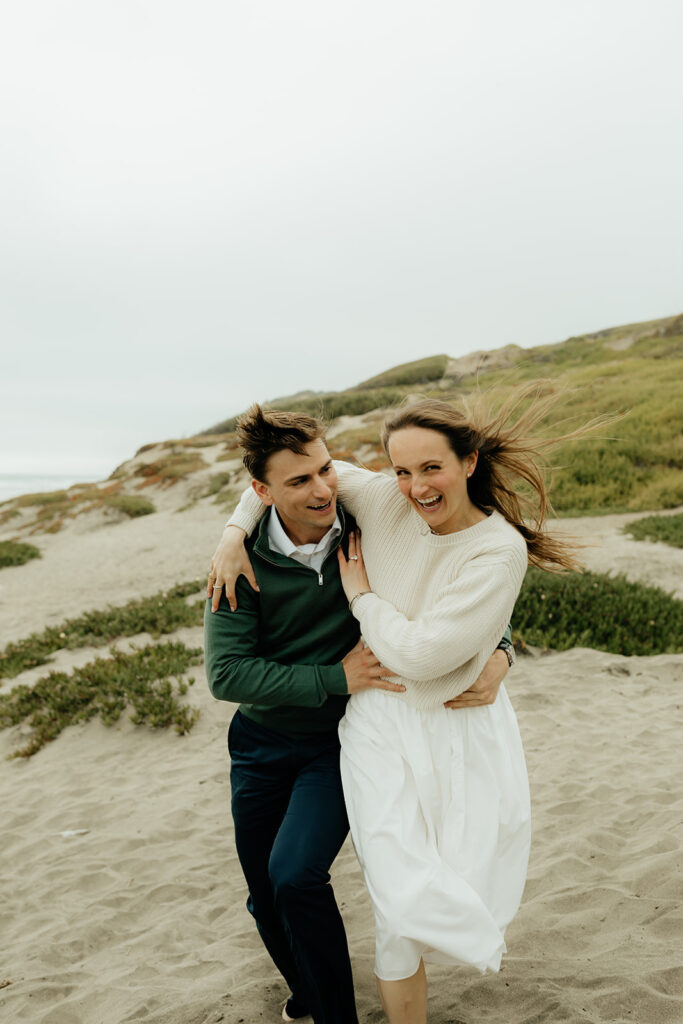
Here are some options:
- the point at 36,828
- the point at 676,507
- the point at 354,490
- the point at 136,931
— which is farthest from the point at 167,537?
the point at 354,490

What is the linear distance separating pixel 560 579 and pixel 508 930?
650cm

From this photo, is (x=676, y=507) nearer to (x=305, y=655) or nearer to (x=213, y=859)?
(x=213, y=859)

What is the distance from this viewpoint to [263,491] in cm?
305

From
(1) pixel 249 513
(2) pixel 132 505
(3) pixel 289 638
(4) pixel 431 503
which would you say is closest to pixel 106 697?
(1) pixel 249 513

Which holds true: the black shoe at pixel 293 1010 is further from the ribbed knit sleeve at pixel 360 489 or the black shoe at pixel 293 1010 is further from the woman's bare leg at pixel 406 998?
the ribbed knit sleeve at pixel 360 489

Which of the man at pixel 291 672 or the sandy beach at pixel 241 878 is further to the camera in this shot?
the sandy beach at pixel 241 878

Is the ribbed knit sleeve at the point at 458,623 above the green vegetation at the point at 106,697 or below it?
above

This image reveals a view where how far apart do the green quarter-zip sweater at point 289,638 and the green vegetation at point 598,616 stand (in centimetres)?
586

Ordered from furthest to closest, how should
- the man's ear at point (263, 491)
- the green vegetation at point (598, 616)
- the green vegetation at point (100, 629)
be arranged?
the green vegetation at point (100, 629) → the green vegetation at point (598, 616) → the man's ear at point (263, 491)

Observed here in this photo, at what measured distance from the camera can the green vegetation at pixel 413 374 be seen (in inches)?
1975

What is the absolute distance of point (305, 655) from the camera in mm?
2984

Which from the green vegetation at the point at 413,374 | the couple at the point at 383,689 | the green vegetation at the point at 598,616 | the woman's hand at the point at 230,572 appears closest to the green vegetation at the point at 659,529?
the green vegetation at the point at 598,616

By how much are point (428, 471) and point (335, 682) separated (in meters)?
0.91

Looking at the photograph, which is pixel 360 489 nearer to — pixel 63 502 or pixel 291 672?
pixel 291 672
